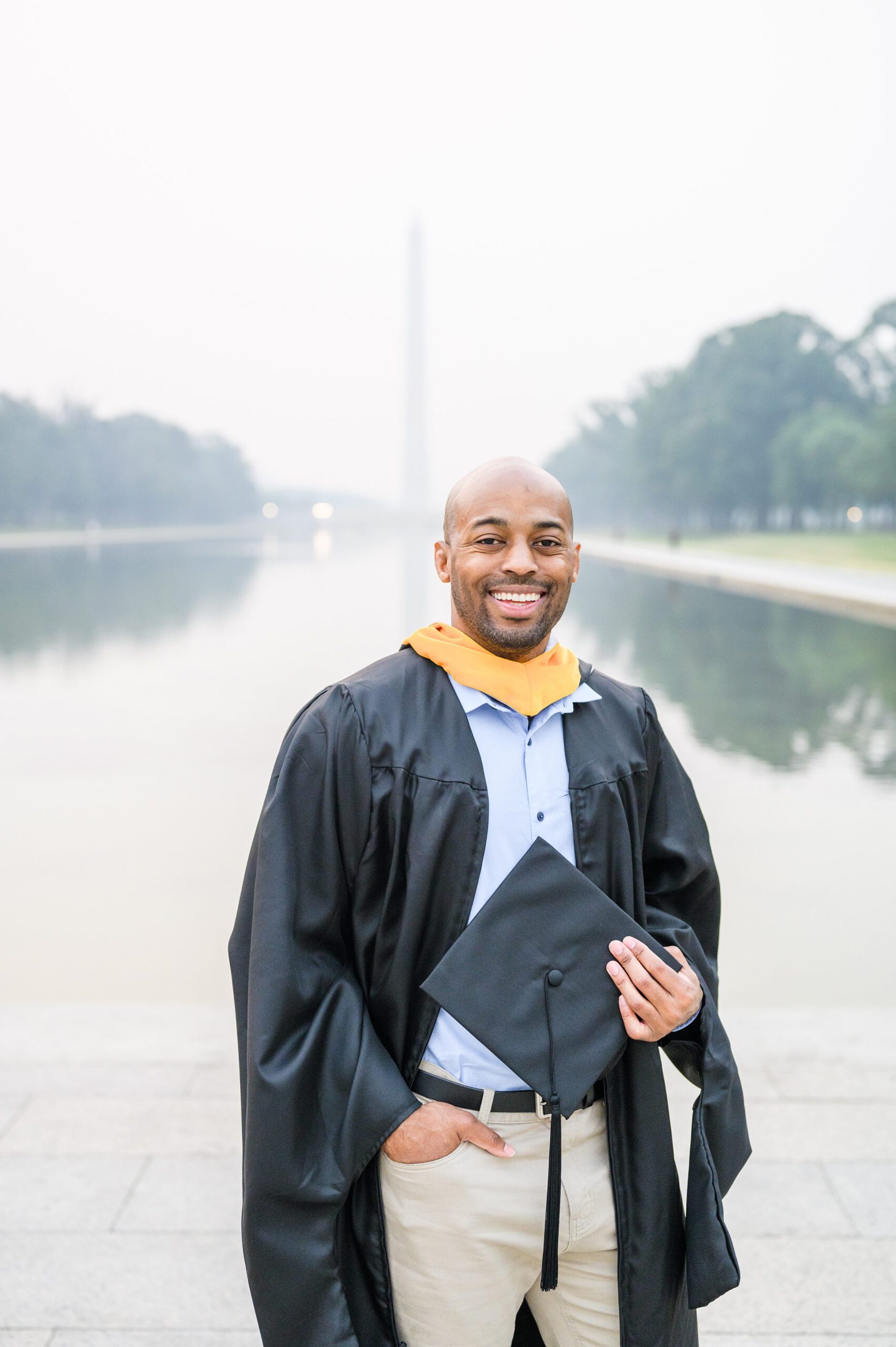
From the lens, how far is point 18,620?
1927cm

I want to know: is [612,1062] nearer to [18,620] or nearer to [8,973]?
[8,973]

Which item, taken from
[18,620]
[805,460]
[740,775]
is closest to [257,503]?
[805,460]

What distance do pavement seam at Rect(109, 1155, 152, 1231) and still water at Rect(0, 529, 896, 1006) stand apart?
5.85ft

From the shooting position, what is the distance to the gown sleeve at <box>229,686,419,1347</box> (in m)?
1.73

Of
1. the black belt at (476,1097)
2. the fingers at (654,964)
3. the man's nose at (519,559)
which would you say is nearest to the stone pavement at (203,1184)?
the black belt at (476,1097)

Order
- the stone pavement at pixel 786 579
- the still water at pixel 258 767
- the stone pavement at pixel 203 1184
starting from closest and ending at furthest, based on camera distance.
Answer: the stone pavement at pixel 203 1184 → the still water at pixel 258 767 → the stone pavement at pixel 786 579

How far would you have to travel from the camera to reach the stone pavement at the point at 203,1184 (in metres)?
2.60

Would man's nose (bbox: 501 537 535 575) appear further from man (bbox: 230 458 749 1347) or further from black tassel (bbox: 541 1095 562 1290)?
black tassel (bbox: 541 1095 562 1290)

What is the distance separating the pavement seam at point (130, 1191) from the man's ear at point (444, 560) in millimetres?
1872

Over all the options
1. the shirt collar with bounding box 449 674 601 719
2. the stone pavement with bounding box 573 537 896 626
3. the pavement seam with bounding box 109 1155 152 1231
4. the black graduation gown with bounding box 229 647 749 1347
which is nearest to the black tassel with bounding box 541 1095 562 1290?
the black graduation gown with bounding box 229 647 749 1347

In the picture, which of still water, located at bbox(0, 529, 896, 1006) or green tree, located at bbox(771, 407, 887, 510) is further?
green tree, located at bbox(771, 407, 887, 510)

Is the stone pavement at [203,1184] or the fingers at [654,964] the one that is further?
the stone pavement at [203,1184]

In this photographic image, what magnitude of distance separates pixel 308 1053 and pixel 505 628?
668 millimetres

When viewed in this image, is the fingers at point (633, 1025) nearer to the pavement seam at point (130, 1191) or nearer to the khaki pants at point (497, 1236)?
the khaki pants at point (497, 1236)
